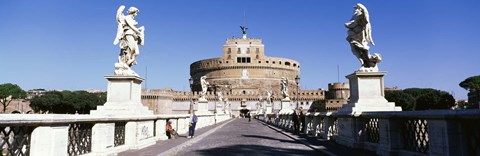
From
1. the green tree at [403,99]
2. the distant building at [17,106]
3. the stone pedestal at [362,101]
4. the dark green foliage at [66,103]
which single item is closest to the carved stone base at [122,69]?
the stone pedestal at [362,101]

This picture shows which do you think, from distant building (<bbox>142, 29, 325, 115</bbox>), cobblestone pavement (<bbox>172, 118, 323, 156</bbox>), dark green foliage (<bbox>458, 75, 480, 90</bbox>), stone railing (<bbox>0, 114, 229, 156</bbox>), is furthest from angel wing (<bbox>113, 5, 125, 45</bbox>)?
dark green foliage (<bbox>458, 75, 480, 90</bbox>)

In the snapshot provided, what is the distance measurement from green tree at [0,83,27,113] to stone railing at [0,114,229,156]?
8881cm

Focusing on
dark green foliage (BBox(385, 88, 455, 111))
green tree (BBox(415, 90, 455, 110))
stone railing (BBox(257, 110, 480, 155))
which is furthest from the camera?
dark green foliage (BBox(385, 88, 455, 111))

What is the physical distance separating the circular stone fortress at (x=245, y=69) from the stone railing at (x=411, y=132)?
91.2 metres

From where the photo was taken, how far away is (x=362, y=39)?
32.7ft

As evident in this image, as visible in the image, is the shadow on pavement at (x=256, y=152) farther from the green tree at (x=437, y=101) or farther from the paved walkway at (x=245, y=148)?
the green tree at (x=437, y=101)

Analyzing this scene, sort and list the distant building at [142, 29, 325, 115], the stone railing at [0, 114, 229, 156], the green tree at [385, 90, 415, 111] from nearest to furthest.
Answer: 1. the stone railing at [0, 114, 229, 156]
2. the green tree at [385, 90, 415, 111]
3. the distant building at [142, 29, 325, 115]

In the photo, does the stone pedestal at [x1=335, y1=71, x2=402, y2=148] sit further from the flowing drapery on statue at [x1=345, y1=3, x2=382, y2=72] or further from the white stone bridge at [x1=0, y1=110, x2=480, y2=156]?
the flowing drapery on statue at [x1=345, y1=3, x2=382, y2=72]

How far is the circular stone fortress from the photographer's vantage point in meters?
104

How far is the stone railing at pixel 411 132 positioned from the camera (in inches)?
188

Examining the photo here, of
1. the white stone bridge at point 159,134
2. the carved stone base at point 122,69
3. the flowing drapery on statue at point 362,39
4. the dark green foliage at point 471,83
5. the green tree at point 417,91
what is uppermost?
the dark green foliage at point 471,83

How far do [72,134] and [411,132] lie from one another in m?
5.95

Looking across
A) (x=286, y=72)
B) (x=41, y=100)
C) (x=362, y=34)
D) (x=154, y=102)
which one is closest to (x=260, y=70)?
(x=286, y=72)

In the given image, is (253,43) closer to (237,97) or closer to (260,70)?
(260,70)
